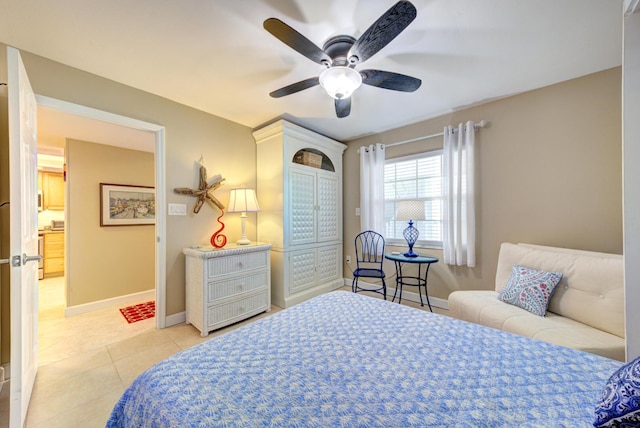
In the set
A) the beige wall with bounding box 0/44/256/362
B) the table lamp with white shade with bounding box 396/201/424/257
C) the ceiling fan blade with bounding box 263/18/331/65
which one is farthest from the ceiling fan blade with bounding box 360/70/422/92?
the beige wall with bounding box 0/44/256/362

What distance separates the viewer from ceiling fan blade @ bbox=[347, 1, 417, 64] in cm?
113

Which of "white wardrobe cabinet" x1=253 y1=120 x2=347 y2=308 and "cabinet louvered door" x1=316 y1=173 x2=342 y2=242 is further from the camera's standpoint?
"cabinet louvered door" x1=316 y1=173 x2=342 y2=242

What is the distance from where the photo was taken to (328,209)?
3705mm

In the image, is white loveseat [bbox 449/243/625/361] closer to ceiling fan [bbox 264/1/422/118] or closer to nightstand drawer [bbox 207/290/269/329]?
ceiling fan [bbox 264/1/422/118]

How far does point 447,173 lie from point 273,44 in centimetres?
232

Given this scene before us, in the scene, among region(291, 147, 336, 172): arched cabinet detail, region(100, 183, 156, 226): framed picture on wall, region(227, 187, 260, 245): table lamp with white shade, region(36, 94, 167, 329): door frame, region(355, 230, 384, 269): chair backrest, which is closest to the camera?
region(36, 94, 167, 329): door frame

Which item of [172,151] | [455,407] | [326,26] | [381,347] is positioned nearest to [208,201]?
[172,151]

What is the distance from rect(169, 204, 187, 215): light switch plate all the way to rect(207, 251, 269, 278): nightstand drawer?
0.71 metres

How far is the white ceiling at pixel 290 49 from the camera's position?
4.77 feet

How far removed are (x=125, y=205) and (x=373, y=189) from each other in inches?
142

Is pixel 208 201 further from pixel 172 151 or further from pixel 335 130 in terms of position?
pixel 335 130

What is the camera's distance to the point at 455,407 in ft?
2.29

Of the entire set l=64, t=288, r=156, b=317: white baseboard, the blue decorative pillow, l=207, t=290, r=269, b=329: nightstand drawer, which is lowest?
l=64, t=288, r=156, b=317: white baseboard

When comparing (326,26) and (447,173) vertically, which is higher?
(326,26)
